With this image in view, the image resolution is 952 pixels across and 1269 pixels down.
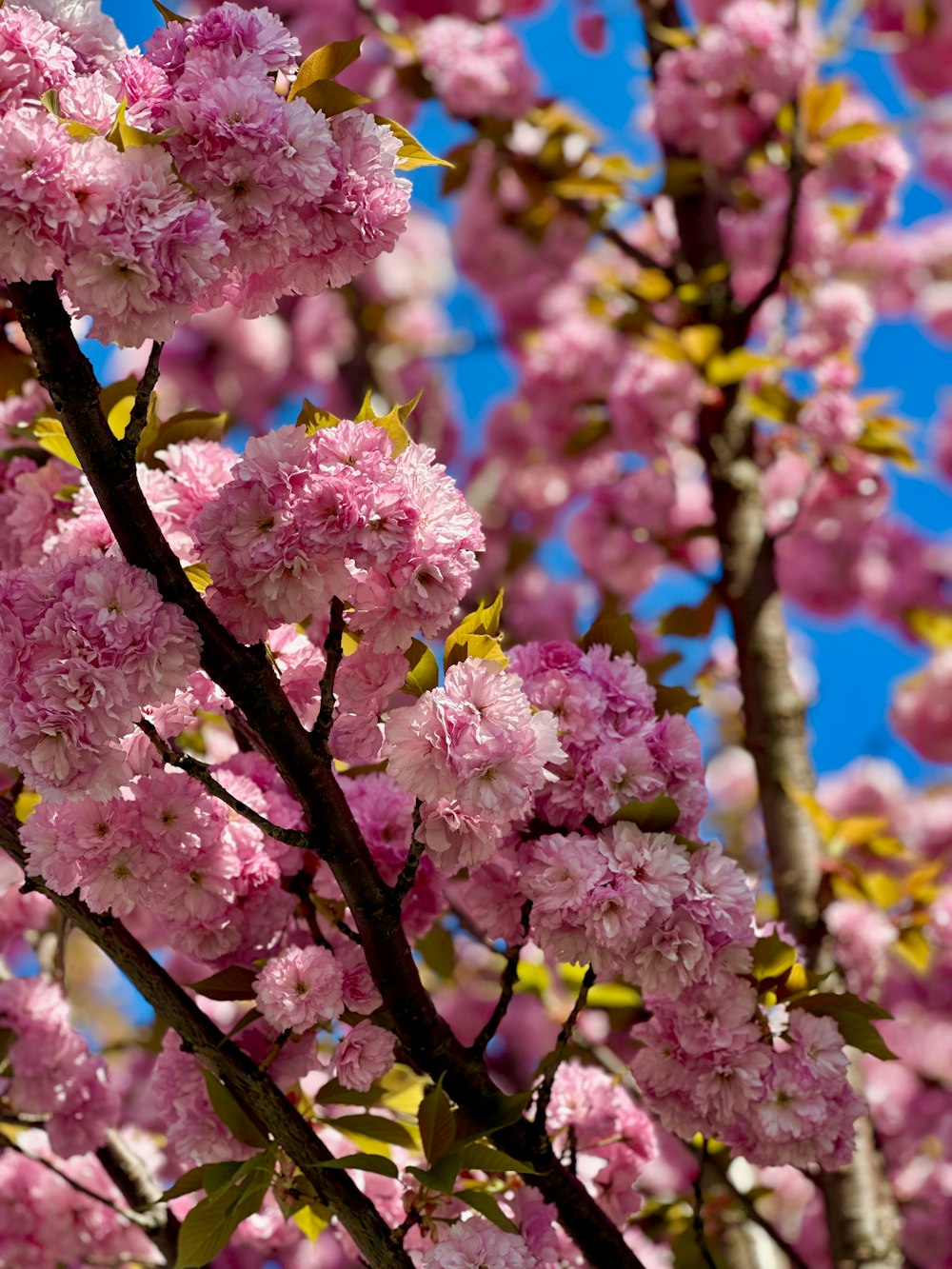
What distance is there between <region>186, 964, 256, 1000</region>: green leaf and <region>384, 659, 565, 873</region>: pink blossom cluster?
1.17 ft

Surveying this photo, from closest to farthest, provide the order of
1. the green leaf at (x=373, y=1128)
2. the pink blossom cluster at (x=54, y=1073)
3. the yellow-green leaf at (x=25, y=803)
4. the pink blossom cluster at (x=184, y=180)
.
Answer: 1. the pink blossom cluster at (x=184, y=180)
2. the green leaf at (x=373, y=1128)
3. the yellow-green leaf at (x=25, y=803)
4. the pink blossom cluster at (x=54, y=1073)

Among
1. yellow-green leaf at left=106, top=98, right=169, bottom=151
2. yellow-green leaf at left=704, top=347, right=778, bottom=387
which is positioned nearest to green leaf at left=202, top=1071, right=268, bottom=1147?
yellow-green leaf at left=106, top=98, right=169, bottom=151

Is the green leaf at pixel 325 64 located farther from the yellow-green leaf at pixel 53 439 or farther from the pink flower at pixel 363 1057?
the pink flower at pixel 363 1057

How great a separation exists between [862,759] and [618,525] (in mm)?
2644

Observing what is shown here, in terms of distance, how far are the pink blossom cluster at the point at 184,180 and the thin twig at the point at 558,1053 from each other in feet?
2.49

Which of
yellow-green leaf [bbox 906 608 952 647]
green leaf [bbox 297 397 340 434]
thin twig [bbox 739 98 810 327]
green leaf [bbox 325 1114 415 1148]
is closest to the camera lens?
green leaf [bbox 297 397 340 434]

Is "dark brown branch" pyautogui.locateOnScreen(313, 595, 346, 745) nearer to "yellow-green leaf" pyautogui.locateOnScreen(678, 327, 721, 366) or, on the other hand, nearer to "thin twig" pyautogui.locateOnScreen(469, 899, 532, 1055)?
"thin twig" pyautogui.locateOnScreen(469, 899, 532, 1055)

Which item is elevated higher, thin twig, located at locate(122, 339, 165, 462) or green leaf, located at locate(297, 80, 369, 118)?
green leaf, located at locate(297, 80, 369, 118)

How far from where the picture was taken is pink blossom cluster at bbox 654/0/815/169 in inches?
115

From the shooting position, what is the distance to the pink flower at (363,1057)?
1.32m

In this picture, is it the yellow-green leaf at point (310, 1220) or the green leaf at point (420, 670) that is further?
the yellow-green leaf at point (310, 1220)

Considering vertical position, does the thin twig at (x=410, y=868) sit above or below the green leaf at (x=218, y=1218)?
above

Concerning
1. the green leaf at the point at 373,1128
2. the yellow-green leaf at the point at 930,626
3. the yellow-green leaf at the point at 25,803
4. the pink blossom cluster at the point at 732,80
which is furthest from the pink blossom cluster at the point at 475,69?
the green leaf at the point at 373,1128

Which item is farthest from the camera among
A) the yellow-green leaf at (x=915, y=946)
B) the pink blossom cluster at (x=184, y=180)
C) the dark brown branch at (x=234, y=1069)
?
the yellow-green leaf at (x=915, y=946)
